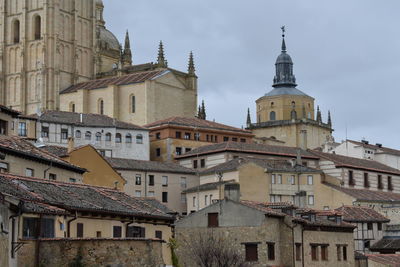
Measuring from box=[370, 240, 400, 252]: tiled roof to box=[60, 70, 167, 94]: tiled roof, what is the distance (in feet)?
175

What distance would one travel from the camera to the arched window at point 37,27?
452ft

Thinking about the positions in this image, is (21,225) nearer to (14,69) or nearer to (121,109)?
(121,109)

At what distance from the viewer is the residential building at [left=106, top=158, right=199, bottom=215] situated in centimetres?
8838

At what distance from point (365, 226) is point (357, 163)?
28.7m

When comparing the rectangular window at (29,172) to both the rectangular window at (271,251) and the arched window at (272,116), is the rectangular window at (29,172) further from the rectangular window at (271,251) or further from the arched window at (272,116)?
the arched window at (272,116)

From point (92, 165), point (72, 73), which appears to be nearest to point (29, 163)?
point (92, 165)

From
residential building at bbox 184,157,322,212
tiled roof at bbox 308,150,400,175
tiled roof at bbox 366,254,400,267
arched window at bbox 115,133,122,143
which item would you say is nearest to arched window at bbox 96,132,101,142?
arched window at bbox 115,133,122,143

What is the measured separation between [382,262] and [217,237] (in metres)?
15.2

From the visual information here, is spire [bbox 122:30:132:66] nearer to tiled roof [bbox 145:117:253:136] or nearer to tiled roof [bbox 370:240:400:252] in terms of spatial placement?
tiled roof [bbox 145:117:253:136]

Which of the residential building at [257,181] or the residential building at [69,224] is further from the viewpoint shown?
the residential building at [257,181]

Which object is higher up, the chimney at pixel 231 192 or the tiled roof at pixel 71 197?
the chimney at pixel 231 192

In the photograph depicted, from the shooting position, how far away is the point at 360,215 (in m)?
74.8

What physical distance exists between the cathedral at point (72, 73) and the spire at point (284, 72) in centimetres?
2395

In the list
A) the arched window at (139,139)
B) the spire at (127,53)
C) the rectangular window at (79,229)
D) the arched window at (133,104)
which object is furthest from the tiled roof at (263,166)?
the spire at (127,53)
